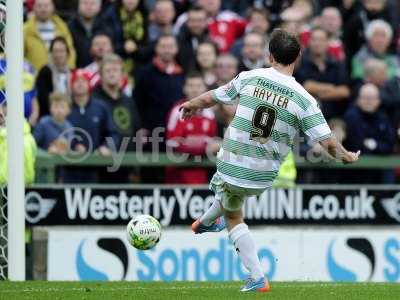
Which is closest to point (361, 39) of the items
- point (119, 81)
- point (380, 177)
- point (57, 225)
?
point (380, 177)

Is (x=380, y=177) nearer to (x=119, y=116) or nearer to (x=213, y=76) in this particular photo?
(x=213, y=76)

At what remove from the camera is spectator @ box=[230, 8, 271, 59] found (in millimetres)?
16688

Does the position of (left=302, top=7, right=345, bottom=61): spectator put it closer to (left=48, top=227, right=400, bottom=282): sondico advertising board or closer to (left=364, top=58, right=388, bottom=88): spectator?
(left=364, top=58, right=388, bottom=88): spectator

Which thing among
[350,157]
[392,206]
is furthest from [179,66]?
[350,157]

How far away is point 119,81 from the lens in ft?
51.0

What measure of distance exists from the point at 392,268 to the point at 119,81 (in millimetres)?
4346

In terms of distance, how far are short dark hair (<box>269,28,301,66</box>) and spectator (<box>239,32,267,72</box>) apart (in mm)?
7034

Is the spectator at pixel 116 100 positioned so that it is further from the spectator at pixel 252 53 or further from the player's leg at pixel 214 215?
the player's leg at pixel 214 215

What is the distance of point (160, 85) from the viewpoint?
15.8 m

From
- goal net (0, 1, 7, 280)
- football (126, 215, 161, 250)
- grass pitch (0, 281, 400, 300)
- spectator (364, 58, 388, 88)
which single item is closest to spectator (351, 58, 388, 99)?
spectator (364, 58, 388, 88)

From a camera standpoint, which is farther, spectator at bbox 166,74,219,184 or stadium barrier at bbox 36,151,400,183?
spectator at bbox 166,74,219,184

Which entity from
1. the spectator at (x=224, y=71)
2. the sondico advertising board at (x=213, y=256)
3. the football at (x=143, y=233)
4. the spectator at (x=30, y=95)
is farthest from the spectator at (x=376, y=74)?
the football at (x=143, y=233)

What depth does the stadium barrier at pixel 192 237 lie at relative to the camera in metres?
13.9

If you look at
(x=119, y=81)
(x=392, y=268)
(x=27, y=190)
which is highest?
(x=119, y=81)
